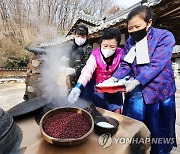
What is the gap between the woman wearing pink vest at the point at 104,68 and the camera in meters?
2.34

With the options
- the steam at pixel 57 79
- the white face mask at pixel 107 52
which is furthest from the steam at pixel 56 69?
the white face mask at pixel 107 52

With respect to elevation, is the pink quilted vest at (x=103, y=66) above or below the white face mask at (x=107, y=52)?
below

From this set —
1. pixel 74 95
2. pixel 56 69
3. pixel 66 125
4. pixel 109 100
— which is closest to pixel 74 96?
pixel 74 95

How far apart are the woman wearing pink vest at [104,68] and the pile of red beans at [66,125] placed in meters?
0.50

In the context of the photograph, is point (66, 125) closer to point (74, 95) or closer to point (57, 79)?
point (74, 95)

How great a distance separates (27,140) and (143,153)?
94 centimetres

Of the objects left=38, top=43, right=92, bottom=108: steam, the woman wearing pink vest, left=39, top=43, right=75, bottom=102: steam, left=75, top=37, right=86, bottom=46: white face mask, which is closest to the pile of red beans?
left=38, top=43, right=92, bottom=108: steam

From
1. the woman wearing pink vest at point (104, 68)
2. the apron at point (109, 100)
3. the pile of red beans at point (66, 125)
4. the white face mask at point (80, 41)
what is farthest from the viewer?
the white face mask at point (80, 41)

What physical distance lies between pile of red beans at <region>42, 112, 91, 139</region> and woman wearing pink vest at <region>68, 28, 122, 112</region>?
50cm

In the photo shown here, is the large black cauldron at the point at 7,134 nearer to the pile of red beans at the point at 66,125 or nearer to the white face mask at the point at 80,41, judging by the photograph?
the pile of red beans at the point at 66,125

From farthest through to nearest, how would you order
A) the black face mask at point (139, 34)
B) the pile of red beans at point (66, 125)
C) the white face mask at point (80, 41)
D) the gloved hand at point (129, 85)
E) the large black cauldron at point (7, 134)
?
the white face mask at point (80, 41) → the black face mask at point (139, 34) → the gloved hand at point (129, 85) → the pile of red beans at point (66, 125) → the large black cauldron at point (7, 134)

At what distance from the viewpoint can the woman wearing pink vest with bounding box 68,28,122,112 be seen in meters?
2.34

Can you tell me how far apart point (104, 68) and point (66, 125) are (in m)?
1.15

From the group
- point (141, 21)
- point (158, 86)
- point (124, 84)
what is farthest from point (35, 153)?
point (141, 21)
